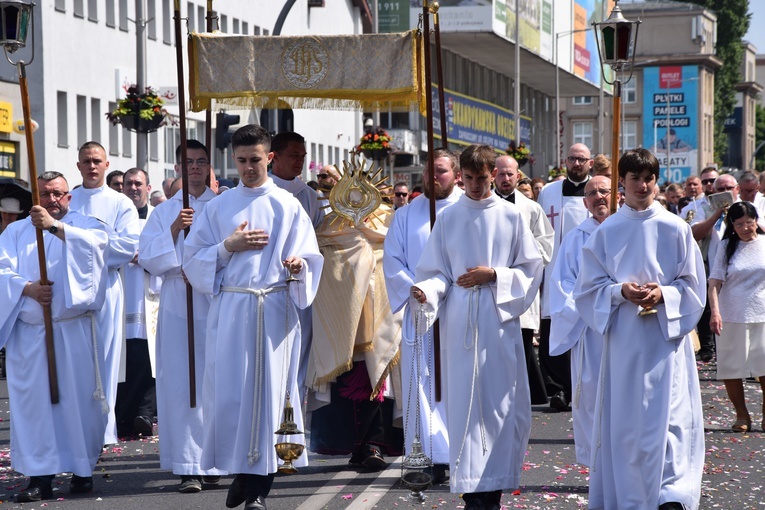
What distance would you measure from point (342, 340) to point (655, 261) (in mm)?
2802

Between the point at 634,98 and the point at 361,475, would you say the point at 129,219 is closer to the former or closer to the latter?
the point at 361,475

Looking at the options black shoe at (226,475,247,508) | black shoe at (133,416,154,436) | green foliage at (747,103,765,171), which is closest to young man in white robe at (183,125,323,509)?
black shoe at (226,475,247,508)

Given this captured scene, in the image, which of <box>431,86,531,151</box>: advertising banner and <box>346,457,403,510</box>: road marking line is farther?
<box>431,86,531,151</box>: advertising banner

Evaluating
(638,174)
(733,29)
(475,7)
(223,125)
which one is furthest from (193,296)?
(733,29)

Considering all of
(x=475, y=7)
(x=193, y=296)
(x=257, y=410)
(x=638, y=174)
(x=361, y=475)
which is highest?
(x=475, y=7)

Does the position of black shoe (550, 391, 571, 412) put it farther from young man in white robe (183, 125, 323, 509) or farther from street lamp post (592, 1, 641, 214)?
young man in white robe (183, 125, 323, 509)

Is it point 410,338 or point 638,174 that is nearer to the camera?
point 638,174

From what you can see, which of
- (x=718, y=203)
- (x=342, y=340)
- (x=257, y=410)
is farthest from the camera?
(x=718, y=203)

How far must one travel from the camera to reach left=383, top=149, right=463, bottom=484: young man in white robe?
367 inches

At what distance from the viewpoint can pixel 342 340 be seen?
9930 mm

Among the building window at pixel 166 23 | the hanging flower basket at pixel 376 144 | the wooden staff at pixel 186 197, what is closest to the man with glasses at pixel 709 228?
the wooden staff at pixel 186 197

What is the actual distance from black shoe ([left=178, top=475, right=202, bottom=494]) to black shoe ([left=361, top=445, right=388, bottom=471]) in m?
1.17

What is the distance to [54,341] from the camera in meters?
9.30

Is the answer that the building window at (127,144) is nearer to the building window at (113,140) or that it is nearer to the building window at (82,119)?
the building window at (113,140)
